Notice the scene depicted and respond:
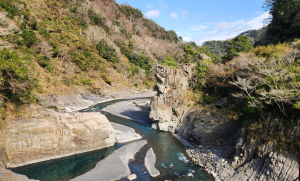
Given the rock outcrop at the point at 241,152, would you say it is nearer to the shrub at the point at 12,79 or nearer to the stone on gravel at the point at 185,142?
the stone on gravel at the point at 185,142

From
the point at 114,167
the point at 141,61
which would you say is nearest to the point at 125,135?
the point at 114,167

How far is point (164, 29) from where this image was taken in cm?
10494

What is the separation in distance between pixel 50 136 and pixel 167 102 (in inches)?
643

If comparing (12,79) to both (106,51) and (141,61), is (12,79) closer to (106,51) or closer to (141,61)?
(106,51)

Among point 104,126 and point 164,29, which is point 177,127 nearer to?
point 104,126

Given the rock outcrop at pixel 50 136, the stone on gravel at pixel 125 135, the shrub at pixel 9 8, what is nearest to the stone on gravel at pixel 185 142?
the stone on gravel at pixel 125 135

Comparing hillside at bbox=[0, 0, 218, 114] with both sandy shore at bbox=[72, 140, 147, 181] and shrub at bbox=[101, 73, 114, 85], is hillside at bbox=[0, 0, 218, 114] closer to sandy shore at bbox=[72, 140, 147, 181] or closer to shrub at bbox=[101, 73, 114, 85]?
shrub at bbox=[101, 73, 114, 85]

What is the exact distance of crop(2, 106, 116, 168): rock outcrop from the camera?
13.6m

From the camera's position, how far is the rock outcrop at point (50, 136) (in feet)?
44.8

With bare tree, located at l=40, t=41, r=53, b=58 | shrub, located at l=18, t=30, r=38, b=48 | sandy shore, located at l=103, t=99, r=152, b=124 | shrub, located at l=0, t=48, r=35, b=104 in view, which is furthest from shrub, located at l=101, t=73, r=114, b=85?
shrub, located at l=0, t=48, r=35, b=104

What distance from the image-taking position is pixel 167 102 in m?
26.0

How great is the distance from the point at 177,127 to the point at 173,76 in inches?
324

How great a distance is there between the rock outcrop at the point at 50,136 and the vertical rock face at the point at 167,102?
8.70 metres

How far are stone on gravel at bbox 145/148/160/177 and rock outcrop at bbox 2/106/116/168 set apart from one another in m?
4.72
